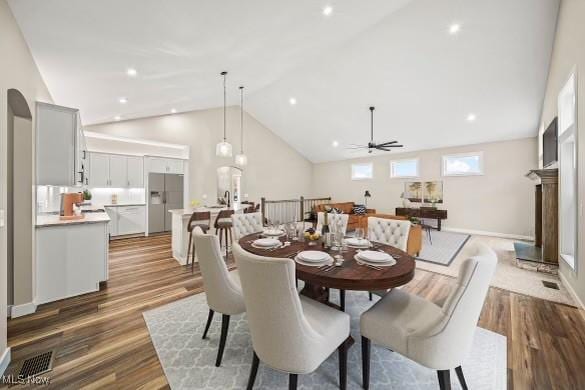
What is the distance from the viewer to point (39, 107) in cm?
258

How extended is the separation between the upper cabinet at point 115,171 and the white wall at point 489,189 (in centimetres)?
826

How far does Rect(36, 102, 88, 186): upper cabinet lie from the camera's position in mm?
2598

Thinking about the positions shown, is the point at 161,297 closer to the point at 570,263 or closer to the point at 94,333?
the point at 94,333

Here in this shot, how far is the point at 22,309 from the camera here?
96.0 inches

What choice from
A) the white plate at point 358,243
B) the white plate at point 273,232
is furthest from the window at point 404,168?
the white plate at point 273,232

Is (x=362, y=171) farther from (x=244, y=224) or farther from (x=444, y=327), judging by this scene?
(x=444, y=327)

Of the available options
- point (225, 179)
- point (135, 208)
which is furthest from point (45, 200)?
point (225, 179)

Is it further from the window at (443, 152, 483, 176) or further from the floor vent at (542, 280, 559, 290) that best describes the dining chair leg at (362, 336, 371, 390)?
the window at (443, 152, 483, 176)

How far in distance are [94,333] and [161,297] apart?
2.46 feet

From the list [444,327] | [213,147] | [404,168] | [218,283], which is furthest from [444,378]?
[404,168]

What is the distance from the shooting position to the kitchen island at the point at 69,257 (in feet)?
8.64

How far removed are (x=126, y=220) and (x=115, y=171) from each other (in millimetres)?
1342

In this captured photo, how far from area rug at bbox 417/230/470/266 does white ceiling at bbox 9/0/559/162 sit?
9.67 ft

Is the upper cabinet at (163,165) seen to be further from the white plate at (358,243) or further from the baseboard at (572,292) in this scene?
the baseboard at (572,292)
